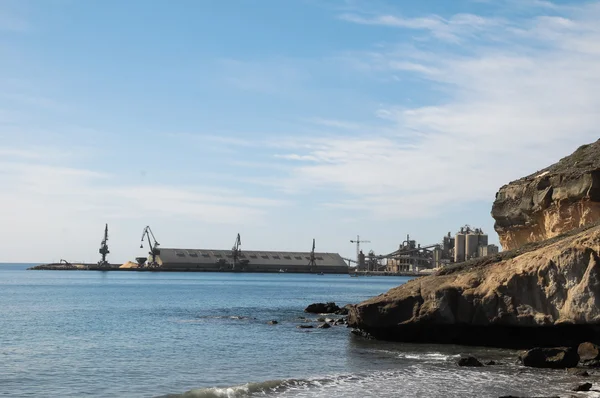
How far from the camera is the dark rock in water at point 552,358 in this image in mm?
30859

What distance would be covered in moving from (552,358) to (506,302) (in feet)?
14.1

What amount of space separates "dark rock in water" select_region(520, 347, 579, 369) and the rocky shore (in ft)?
5.71

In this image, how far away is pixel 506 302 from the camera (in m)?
34.7

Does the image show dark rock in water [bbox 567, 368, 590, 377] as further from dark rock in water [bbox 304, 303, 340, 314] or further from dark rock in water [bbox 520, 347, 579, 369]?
dark rock in water [bbox 304, 303, 340, 314]

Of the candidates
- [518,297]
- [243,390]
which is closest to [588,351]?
[518,297]

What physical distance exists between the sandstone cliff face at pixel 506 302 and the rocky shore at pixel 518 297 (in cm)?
5

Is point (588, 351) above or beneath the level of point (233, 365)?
above

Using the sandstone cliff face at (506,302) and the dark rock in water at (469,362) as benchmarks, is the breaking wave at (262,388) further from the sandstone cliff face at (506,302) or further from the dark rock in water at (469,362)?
the sandstone cliff face at (506,302)

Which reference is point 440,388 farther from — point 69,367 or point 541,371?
point 69,367

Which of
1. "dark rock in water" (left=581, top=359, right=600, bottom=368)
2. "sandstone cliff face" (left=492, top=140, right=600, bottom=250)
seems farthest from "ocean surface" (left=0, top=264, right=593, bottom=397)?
"sandstone cliff face" (left=492, top=140, right=600, bottom=250)

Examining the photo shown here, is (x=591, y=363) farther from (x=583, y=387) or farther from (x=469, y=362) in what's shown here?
(x=583, y=387)

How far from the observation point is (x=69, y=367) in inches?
1275

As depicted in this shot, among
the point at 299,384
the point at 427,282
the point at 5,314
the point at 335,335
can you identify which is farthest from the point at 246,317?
the point at 299,384

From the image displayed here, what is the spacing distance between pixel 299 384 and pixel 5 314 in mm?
41645
